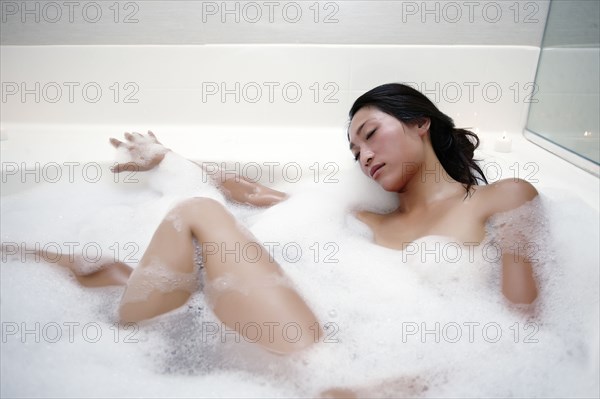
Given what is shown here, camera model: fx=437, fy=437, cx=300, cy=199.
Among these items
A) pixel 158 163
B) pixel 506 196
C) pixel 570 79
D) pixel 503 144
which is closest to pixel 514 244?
pixel 506 196

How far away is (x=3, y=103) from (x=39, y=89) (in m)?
0.16

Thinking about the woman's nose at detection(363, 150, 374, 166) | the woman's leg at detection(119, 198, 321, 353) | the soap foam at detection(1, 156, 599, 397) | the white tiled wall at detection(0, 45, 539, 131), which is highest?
the white tiled wall at detection(0, 45, 539, 131)

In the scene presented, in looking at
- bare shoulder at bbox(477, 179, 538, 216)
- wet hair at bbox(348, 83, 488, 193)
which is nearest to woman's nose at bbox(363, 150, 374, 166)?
wet hair at bbox(348, 83, 488, 193)

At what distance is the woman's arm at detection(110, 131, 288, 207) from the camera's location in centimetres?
127

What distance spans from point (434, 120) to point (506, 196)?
10.9 inches

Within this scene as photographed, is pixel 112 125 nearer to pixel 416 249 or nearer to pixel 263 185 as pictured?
pixel 263 185

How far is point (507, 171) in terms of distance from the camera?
1.27 m

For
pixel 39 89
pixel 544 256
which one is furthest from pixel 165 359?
pixel 39 89

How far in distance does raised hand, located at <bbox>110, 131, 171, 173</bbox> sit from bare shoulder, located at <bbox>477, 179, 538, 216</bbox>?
904 millimetres

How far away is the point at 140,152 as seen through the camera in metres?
1.33

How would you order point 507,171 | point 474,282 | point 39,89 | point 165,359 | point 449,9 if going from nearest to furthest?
point 165,359, point 474,282, point 507,171, point 449,9, point 39,89

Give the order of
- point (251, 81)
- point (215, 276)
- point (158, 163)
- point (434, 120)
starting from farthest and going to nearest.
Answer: point (251, 81) → point (158, 163) → point (434, 120) → point (215, 276)

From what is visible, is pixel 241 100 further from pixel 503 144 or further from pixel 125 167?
pixel 503 144

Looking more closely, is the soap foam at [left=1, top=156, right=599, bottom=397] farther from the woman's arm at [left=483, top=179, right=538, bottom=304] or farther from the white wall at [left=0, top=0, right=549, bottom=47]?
the white wall at [left=0, top=0, right=549, bottom=47]
